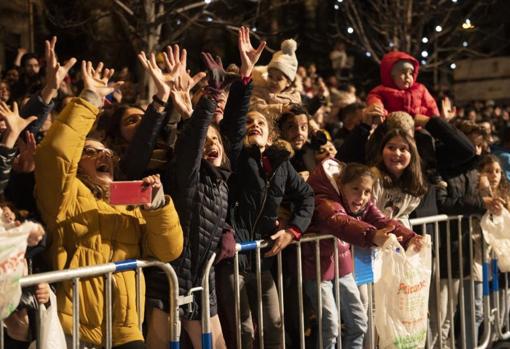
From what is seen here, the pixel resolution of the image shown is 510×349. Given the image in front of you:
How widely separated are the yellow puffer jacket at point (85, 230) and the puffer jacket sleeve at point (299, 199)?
4.63ft

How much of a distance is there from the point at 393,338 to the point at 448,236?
1643 millimetres

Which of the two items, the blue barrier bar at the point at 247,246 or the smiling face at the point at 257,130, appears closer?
A: the blue barrier bar at the point at 247,246

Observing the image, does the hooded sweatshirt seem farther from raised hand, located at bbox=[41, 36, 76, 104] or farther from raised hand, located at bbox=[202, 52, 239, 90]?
raised hand, located at bbox=[41, 36, 76, 104]

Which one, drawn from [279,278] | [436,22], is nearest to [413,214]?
[279,278]

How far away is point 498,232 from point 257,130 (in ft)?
9.40

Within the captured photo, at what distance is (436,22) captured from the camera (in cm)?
2566

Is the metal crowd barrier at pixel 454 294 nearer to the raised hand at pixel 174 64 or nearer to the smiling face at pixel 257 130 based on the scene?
the smiling face at pixel 257 130

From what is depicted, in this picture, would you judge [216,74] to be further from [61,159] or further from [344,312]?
[344,312]

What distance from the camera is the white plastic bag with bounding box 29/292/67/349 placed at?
15.0 ft

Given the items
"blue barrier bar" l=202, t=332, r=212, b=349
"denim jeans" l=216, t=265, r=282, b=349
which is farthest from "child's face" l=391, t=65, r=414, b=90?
"blue barrier bar" l=202, t=332, r=212, b=349

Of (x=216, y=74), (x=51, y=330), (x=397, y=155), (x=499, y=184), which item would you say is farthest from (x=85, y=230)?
(x=499, y=184)

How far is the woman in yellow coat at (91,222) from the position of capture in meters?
4.91

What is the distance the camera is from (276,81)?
7.71 m

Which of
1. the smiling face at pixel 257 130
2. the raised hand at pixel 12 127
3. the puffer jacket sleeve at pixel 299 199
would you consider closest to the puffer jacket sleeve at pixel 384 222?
the puffer jacket sleeve at pixel 299 199
